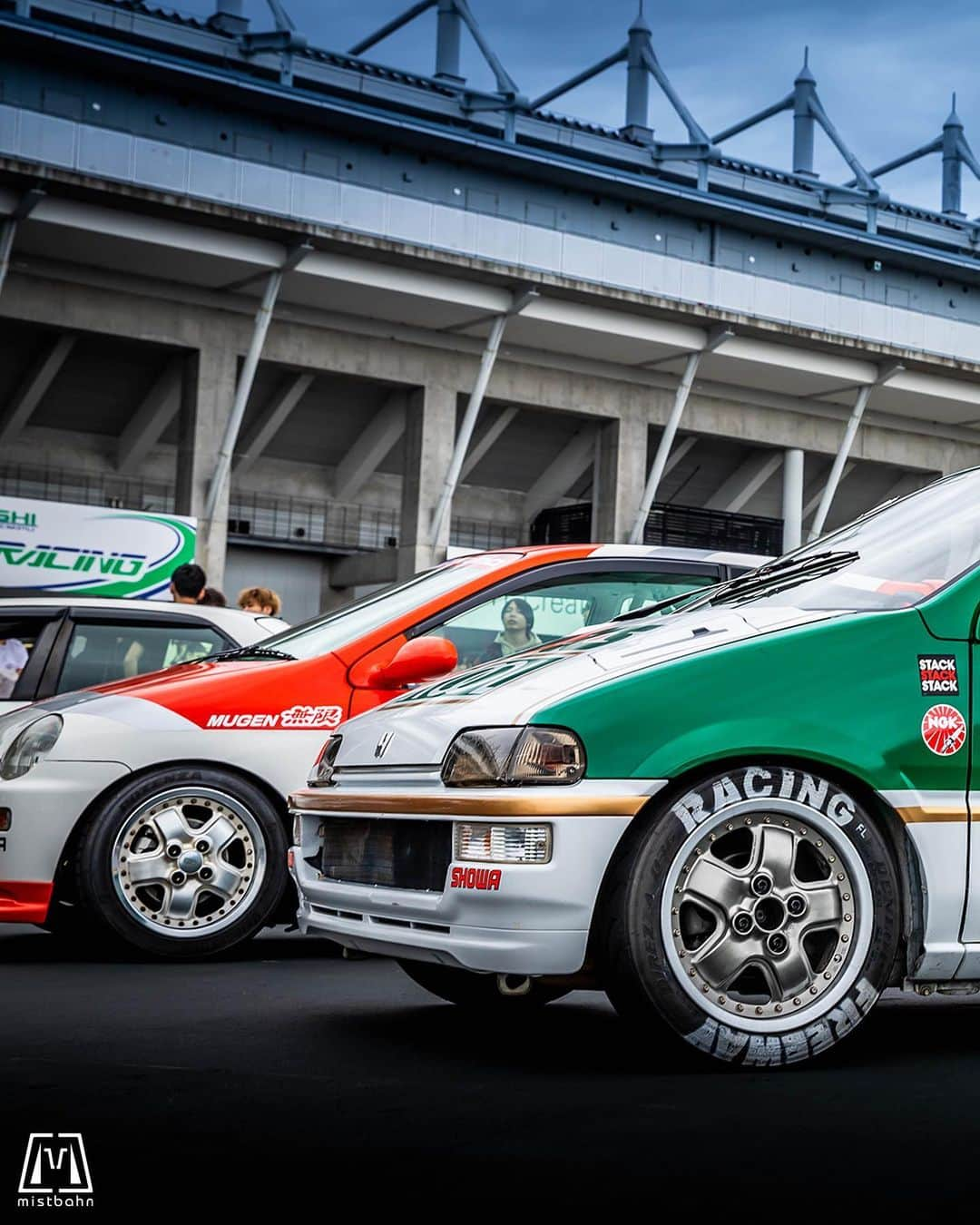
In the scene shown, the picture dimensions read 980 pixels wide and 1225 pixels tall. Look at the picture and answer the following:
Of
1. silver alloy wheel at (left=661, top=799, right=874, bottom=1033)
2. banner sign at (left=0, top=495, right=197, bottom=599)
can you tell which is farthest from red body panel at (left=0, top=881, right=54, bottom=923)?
banner sign at (left=0, top=495, right=197, bottom=599)

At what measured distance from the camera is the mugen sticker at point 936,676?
170 inches

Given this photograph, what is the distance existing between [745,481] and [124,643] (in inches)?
1604

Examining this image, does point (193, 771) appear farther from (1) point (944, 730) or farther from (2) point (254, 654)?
(1) point (944, 730)

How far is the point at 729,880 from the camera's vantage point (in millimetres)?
4145

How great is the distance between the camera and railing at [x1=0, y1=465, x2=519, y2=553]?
40094 millimetres

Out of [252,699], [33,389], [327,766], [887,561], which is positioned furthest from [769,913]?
[33,389]

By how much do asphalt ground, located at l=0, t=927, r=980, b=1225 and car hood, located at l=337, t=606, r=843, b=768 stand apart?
0.81m

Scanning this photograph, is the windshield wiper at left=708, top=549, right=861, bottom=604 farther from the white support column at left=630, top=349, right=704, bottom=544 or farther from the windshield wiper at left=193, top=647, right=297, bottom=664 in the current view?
the white support column at left=630, top=349, right=704, bottom=544

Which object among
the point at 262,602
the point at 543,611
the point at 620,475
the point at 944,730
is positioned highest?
the point at 620,475

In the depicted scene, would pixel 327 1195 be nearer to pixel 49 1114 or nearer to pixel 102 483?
pixel 49 1114

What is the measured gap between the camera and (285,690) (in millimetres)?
6676

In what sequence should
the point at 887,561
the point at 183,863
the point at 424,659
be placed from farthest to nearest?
the point at 183,863 → the point at 424,659 → the point at 887,561

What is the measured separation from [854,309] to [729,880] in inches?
1513

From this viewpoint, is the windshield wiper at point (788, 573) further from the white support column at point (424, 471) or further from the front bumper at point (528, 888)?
the white support column at point (424, 471)
